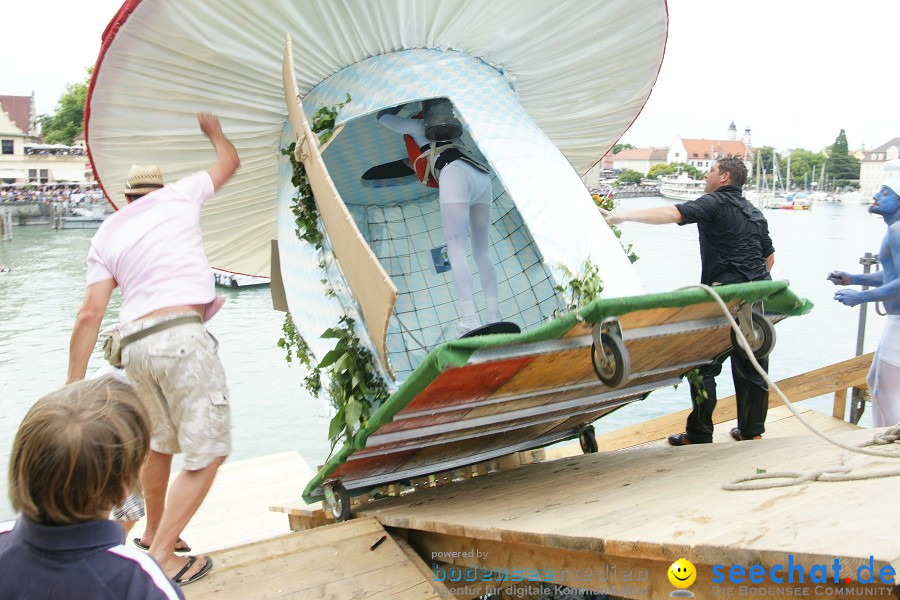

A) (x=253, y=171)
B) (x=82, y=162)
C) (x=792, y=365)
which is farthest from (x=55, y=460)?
(x=82, y=162)

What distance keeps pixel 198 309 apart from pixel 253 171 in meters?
2.50

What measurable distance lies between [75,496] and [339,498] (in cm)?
296

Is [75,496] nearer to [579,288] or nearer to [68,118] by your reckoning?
[579,288]

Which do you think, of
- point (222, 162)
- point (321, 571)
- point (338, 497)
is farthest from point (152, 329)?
point (338, 497)

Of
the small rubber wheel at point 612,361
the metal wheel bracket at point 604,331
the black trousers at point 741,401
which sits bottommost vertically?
the black trousers at point 741,401

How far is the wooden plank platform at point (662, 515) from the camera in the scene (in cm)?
222

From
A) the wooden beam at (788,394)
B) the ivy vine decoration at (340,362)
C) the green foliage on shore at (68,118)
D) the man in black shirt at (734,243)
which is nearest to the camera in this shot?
the ivy vine decoration at (340,362)

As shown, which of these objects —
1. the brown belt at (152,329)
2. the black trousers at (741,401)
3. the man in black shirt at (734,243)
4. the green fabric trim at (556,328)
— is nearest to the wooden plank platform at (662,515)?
the green fabric trim at (556,328)

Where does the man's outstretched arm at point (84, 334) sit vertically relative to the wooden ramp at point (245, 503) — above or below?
above

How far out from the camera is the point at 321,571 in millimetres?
3512

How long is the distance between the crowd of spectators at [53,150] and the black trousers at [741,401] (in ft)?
272

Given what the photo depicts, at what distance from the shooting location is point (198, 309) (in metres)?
3.62

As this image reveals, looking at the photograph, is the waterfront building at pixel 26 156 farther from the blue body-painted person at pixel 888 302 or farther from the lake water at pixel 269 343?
the blue body-painted person at pixel 888 302

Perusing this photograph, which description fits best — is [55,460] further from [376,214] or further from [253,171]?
[376,214]
